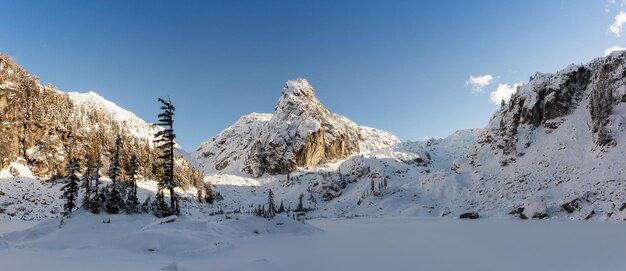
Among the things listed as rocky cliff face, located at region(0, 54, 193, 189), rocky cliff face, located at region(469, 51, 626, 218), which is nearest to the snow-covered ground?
rocky cliff face, located at region(469, 51, 626, 218)

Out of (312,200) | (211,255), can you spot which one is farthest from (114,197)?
(312,200)

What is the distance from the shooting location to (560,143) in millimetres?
75812

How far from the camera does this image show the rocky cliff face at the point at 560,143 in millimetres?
58500

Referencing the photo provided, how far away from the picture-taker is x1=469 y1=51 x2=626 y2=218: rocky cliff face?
2303 inches

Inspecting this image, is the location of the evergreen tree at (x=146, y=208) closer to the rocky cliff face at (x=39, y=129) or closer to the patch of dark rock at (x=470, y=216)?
the rocky cliff face at (x=39, y=129)

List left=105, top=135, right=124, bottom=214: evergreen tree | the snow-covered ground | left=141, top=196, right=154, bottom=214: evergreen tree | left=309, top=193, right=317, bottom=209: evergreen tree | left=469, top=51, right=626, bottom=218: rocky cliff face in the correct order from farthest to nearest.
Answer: left=309, top=193, right=317, bottom=209: evergreen tree
left=469, top=51, right=626, bottom=218: rocky cliff face
left=141, top=196, right=154, bottom=214: evergreen tree
left=105, top=135, right=124, bottom=214: evergreen tree
the snow-covered ground

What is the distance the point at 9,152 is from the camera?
324 ft

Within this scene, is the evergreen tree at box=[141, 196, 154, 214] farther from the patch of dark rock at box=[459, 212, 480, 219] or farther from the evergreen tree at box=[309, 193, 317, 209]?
the evergreen tree at box=[309, 193, 317, 209]

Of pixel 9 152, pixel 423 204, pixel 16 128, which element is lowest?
pixel 423 204

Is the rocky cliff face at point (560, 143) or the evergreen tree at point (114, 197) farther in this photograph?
the rocky cliff face at point (560, 143)

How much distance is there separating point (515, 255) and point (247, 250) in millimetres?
13537

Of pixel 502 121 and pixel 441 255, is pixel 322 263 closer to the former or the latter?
pixel 441 255

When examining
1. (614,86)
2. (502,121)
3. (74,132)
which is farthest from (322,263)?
(74,132)

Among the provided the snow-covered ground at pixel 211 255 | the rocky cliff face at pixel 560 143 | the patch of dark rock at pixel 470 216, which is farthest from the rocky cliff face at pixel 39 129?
the rocky cliff face at pixel 560 143
